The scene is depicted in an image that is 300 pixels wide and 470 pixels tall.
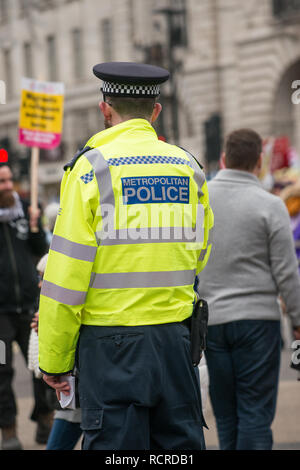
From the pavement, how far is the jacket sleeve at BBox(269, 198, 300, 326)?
1464 mm

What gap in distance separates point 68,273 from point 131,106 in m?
0.68

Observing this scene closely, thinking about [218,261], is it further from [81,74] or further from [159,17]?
[81,74]

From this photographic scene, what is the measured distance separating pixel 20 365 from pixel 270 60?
20.6 metres

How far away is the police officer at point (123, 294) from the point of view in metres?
2.86

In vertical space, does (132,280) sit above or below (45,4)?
above

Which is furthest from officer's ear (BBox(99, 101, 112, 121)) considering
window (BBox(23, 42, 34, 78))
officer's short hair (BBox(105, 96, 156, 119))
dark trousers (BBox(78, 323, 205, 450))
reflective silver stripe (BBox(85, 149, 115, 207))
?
window (BBox(23, 42, 34, 78))

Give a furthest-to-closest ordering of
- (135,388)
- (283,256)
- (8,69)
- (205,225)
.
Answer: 1. (8,69)
2. (283,256)
3. (205,225)
4. (135,388)

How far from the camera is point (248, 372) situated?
4.29 metres

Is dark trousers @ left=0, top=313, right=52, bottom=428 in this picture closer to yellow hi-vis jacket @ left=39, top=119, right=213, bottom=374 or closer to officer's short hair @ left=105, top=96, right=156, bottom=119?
yellow hi-vis jacket @ left=39, top=119, right=213, bottom=374

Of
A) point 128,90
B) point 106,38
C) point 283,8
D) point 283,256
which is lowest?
point 106,38

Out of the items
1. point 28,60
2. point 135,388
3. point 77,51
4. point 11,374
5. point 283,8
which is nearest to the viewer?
point 135,388

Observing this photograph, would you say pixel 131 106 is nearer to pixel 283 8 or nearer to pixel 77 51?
pixel 283 8

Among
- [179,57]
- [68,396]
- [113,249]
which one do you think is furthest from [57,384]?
[179,57]
